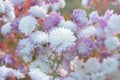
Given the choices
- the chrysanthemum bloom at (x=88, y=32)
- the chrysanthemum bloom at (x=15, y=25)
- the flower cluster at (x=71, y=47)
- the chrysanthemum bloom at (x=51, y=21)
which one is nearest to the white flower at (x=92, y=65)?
the flower cluster at (x=71, y=47)

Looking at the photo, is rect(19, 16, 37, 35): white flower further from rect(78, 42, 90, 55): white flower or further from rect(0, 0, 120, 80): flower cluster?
rect(78, 42, 90, 55): white flower

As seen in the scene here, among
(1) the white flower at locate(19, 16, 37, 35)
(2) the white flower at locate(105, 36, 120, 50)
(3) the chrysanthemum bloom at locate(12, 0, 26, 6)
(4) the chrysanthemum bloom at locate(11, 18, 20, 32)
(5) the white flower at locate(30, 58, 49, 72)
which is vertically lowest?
(5) the white flower at locate(30, 58, 49, 72)

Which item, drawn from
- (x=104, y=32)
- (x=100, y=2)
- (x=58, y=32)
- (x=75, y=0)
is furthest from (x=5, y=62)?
(x=75, y=0)

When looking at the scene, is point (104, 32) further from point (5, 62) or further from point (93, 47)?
point (5, 62)

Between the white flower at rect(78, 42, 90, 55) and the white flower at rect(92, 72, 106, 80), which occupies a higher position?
the white flower at rect(78, 42, 90, 55)

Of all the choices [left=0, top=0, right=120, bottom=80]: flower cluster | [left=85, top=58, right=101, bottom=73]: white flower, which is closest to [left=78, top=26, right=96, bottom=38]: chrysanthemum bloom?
[left=0, top=0, right=120, bottom=80]: flower cluster

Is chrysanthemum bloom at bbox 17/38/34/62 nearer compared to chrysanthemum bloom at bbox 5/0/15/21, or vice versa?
chrysanthemum bloom at bbox 17/38/34/62
